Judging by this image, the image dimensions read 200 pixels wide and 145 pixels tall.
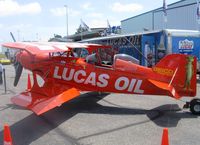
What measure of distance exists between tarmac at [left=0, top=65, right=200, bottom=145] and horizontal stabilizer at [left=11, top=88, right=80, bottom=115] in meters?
0.50

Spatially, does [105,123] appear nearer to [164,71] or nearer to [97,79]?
[97,79]

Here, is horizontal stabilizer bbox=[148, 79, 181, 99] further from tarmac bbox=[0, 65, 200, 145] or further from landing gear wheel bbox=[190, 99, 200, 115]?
tarmac bbox=[0, 65, 200, 145]

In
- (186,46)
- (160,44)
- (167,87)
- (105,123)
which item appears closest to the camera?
(105,123)

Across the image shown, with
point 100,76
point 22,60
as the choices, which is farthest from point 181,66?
point 22,60

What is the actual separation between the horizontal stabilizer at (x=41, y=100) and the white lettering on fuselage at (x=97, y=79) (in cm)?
44

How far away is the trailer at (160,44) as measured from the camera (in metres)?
14.8

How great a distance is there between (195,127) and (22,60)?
18.6ft

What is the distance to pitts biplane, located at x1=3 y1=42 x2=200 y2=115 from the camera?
7.58m

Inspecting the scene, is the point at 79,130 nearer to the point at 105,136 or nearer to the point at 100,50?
the point at 105,136

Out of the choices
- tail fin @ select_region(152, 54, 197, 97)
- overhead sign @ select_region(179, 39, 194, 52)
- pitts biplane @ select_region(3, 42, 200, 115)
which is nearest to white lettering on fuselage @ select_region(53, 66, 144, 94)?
pitts biplane @ select_region(3, 42, 200, 115)

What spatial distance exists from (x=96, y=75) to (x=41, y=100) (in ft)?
6.41

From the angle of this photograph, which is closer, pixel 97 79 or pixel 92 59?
pixel 97 79

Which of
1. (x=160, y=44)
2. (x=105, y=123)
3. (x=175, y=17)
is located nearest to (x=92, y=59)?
(x=105, y=123)

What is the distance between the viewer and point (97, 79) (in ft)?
27.7
